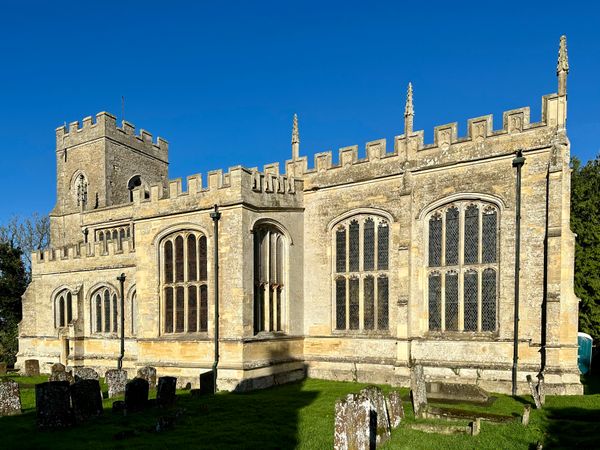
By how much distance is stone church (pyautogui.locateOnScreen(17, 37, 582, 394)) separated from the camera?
1362 centimetres

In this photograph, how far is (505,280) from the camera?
14.1 metres

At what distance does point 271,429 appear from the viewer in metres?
9.97

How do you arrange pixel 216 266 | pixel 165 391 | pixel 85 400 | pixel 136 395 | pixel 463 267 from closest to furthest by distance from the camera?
1. pixel 85 400
2. pixel 136 395
3. pixel 165 391
4. pixel 463 267
5. pixel 216 266

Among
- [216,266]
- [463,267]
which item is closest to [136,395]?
[216,266]

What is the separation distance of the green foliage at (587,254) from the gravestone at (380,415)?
48.0 feet

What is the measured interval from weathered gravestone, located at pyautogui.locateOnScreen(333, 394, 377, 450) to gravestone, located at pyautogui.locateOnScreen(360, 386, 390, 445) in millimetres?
1053

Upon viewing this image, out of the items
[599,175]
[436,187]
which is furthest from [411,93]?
[599,175]

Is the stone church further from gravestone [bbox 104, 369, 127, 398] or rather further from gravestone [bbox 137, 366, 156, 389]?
gravestone [bbox 104, 369, 127, 398]

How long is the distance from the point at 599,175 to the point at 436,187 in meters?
13.1

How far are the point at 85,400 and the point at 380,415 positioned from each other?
284 inches

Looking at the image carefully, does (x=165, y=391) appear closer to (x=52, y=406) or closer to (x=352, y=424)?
(x=52, y=406)

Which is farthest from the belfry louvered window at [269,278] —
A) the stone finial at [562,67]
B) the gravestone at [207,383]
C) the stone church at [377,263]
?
the stone finial at [562,67]

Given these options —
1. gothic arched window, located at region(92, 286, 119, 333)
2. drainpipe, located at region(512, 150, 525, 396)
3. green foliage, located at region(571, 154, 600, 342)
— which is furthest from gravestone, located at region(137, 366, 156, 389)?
green foliage, located at region(571, 154, 600, 342)

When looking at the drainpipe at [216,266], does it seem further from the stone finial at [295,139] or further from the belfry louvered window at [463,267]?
the belfry louvered window at [463,267]
